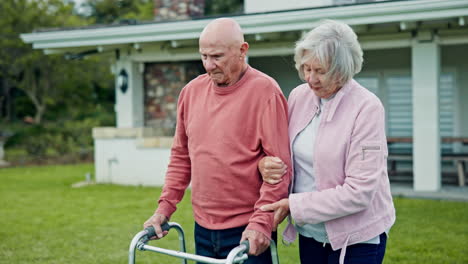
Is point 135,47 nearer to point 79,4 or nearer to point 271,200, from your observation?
point 271,200

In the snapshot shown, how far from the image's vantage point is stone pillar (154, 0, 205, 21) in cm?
1141

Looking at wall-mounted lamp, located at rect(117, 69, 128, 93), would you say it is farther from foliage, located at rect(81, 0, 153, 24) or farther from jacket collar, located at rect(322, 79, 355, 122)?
foliage, located at rect(81, 0, 153, 24)

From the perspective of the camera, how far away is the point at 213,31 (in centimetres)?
225

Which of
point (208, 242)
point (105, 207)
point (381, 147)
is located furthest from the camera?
point (105, 207)

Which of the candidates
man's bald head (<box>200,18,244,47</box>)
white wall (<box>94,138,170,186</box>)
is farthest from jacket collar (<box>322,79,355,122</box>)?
white wall (<box>94,138,170,186</box>)

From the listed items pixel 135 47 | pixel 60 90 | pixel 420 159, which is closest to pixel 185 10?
pixel 135 47

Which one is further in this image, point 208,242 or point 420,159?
point 420,159

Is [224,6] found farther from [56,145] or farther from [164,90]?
[164,90]

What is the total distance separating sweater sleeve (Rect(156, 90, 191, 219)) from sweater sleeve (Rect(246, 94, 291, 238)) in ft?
1.65

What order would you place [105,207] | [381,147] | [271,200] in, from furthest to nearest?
[105,207] → [271,200] → [381,147]

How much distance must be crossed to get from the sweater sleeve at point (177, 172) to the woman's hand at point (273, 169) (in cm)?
54

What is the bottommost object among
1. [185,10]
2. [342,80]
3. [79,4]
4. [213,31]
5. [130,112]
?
[130,112]

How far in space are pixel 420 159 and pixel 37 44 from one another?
7369 millimetres

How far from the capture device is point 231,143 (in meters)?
2.34
